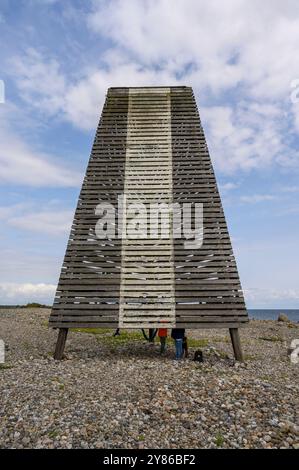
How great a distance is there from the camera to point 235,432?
8.09 m

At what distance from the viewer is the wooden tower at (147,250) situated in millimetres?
14633

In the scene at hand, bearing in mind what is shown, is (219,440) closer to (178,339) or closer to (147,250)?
(178,339)

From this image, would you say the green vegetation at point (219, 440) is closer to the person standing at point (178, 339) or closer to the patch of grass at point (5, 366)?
the person standing at point (178, 339)

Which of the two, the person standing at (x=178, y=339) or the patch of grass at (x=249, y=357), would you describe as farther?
the patch of grass at (x=249, y=357)

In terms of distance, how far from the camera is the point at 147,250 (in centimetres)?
1590

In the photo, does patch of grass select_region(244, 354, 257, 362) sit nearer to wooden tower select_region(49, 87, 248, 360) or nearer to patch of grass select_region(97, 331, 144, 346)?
wooden tower select_region(49, 87, 248, 360)

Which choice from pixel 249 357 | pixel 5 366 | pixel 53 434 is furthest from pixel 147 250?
pixel 53 434

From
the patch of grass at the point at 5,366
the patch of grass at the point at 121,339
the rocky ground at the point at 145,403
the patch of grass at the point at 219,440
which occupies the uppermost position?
the patch of grass at the point at 121,339
